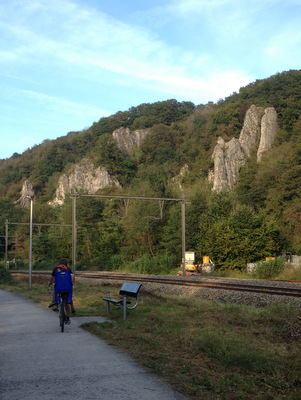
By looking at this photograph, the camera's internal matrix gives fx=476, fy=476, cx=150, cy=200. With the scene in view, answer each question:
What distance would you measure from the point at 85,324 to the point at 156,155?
112776 millimetres

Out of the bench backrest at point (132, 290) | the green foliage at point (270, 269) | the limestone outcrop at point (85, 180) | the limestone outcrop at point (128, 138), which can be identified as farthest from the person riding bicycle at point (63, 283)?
the limestone outcrop at point (128, 138)

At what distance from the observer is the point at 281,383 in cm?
590

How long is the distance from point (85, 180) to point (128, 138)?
1905 cm

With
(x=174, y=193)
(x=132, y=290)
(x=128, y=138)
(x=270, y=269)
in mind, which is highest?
(x=128, y=138)

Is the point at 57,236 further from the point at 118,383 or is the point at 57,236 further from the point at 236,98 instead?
the point at 236,98

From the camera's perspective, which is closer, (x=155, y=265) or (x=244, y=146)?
(x=155, y=265)

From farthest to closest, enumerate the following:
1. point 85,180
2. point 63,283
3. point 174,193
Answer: point 85,180, point 174,193, point 63,283

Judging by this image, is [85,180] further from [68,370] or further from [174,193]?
[68,370]

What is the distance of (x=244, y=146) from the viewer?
98.6m

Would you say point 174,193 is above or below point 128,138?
below

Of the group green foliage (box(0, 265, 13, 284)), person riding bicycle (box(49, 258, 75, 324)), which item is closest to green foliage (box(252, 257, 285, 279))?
green foliage (box(0, 265, 13, 284))

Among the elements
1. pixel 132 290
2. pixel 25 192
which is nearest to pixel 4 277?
pixel 132 290

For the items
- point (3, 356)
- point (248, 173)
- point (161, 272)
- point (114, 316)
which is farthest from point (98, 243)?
point (3, 356)

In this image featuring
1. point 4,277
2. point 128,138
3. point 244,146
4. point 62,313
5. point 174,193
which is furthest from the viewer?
point 128,138
